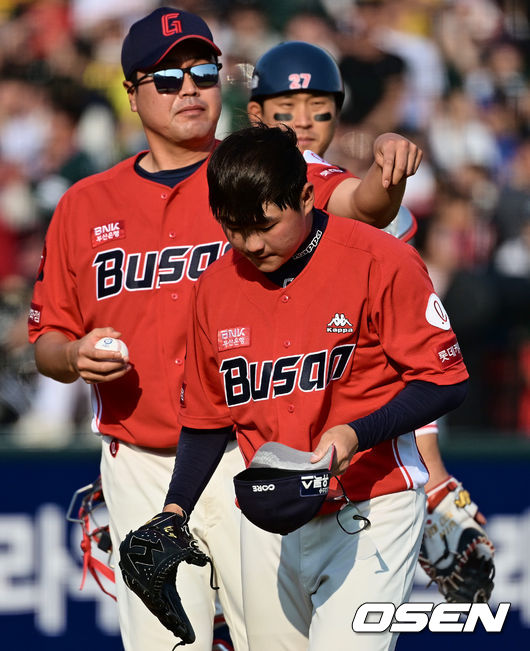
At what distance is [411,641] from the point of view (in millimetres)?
6719

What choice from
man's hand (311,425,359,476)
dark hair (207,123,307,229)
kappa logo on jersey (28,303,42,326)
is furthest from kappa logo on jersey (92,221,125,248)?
man's hand (311,425,359,476)

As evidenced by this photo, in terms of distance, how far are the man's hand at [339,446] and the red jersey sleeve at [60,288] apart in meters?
1.59

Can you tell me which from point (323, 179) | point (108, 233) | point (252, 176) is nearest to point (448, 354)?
point (252, 176)

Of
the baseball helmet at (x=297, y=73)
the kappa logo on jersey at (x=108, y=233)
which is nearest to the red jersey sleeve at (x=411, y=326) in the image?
the kappa logo on jersey at (x=108, y=233)

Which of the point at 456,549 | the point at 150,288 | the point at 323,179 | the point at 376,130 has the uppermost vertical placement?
the point at 323,179

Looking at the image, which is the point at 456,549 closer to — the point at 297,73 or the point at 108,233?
the point at 108,233

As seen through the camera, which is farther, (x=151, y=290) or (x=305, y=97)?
(x=305, y=97)

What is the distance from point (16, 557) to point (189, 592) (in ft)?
9.64

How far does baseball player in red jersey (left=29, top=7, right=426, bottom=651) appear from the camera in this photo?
13.1 ft

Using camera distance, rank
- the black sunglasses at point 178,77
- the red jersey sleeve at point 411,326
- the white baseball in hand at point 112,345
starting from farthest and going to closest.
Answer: the black sunglasses at point 178,77
the white baseball in hand at point 112,345
the red jersey sleeve at point 411,326

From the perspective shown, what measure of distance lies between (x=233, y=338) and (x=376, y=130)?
17.6 ft

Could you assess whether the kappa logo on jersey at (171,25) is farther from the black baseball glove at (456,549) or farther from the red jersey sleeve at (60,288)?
the black baseball glove at (456,549)

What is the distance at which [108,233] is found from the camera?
4.12 metres

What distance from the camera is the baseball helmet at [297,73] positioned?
4.54 m
